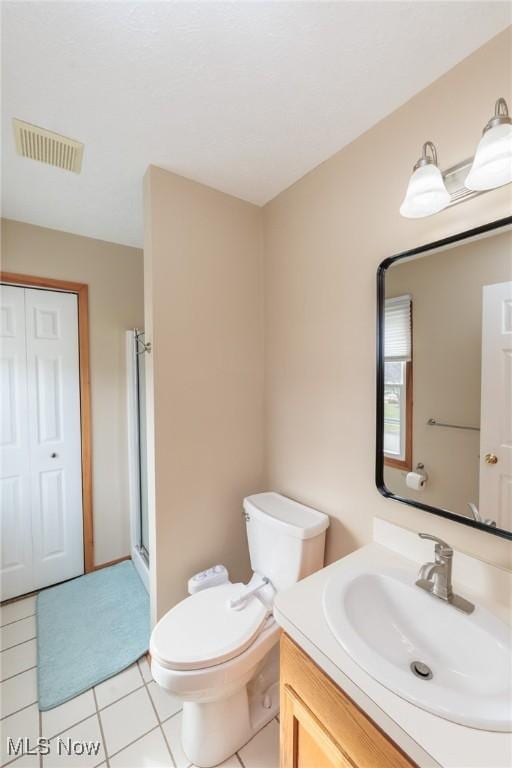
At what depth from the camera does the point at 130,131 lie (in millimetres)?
1207

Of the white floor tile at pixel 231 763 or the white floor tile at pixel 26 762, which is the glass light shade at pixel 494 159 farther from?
the white floor tile at pixel 26 762

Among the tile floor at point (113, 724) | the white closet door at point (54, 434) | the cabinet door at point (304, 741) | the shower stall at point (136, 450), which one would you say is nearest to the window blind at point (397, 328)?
the cabinet door at point (304, 741)

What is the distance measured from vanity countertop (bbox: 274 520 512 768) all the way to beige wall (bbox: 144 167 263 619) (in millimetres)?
760

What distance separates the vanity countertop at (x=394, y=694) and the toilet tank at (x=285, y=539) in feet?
0.88

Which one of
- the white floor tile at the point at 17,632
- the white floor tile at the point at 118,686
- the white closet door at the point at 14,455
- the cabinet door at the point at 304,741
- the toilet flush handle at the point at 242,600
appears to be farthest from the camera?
the white closet door at the point at 14,455

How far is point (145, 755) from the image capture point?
3.77ft

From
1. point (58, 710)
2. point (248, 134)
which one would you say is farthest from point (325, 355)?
point (58, 710)

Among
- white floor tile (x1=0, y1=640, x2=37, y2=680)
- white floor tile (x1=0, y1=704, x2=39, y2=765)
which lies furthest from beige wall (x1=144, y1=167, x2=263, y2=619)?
white floor tile (x1=0, y1=640, x2=37, y2=680)

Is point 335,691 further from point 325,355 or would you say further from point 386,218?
point 386,218

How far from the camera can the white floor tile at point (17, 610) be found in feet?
5.84

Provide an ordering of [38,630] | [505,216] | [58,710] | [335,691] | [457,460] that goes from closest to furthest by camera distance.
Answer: [335,691] < [505,216] < [457,460] < [58,710] < [38,630]

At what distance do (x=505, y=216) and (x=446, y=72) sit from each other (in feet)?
1.76

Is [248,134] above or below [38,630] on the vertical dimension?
above

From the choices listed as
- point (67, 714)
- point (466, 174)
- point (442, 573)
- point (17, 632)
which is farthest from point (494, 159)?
point (17, 632)
